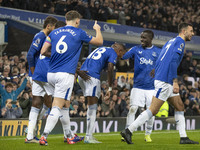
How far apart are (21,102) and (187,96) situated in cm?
902

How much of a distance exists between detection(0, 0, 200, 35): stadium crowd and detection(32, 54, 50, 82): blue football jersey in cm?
1022

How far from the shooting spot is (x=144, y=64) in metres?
9.66

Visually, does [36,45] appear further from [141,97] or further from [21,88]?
[21,88]

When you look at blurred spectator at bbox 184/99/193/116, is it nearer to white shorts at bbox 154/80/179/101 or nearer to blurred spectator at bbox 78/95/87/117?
blurred spectator at bbox 78/95/87/117

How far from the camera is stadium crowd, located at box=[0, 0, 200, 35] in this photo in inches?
773

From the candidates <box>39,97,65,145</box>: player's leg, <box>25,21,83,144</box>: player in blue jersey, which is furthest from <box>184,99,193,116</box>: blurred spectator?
<box>39,97,65,145</box>: player's leg

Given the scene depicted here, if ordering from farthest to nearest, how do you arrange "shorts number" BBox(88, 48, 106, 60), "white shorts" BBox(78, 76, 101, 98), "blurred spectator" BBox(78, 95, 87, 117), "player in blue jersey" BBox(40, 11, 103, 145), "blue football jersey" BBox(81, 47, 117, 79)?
1. "blurred spectator" BBox(78, 95, 87, 117)
2. "shorts number" BBox(88, 48, 106, 60)
3. "blue football jersey" BBox(81, 47, 117, 79)
4. "white shorts" BBox(78, 76, 101, 98)
5. "player in blue jersey" BBox(40, 11, 103, 145)

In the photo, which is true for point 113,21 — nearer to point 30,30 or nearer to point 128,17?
point 128,17

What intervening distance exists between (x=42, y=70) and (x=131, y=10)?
17.4 meters

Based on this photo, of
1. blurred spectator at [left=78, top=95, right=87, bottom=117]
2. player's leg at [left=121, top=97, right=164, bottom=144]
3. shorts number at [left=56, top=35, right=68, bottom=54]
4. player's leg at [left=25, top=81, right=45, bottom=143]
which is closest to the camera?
shorts number at [left=56, top=35, right=68, bottom=54]

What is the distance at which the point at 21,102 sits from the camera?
13.2m

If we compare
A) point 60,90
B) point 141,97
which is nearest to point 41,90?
point 60,90

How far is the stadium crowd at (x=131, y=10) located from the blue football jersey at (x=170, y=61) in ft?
36.7

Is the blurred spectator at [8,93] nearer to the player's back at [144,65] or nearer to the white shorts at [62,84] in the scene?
the player's back at [144,65]
